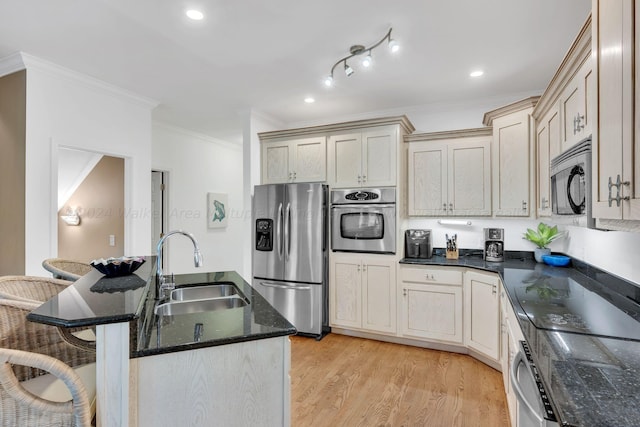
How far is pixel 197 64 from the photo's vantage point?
111 inches

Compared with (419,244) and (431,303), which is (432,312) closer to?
(431,303)

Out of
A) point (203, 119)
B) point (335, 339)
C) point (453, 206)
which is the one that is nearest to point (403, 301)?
point (335, 339)

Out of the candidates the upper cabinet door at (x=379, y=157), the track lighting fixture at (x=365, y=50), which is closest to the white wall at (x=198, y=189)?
the upper cabinet door at (x=379, y=157)

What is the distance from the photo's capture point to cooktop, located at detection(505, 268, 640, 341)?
142cm

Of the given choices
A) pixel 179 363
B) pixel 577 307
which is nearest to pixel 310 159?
pixel 577 307

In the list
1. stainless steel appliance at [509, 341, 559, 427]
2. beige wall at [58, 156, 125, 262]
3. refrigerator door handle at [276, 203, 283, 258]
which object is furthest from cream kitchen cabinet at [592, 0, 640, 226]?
beige wall at [58, 156, 125, 262]

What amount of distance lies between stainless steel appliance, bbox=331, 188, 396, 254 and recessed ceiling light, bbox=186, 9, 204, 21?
6.79 ft

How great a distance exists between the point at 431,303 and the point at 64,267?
124 inches

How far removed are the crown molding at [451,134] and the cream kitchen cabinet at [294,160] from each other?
3.23ft

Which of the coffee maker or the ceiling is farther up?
the ceiling

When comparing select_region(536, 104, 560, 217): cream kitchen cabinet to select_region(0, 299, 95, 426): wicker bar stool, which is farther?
select_region(536, 104, 560, 217): cream kitchen cabinet

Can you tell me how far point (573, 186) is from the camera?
1.69 meters

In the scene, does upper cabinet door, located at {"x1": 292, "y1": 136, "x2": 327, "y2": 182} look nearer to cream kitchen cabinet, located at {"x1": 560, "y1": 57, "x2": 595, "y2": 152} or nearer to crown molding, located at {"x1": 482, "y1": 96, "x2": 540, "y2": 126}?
crown molding, located at {"x1": 482, "y1": 96, "x2": 540, "y2": 126}

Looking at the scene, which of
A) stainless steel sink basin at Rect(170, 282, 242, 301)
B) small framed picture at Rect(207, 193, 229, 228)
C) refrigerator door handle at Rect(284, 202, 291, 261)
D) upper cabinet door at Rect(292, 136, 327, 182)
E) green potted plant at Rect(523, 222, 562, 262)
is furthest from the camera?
small framed picture at Rect(207, 193, 229, 228)
